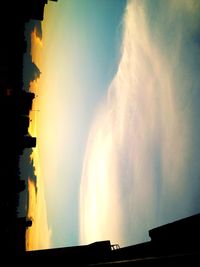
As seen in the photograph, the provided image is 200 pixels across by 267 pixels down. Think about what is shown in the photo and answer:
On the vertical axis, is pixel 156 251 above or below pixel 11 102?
below

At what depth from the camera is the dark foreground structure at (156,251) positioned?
327 centimetres

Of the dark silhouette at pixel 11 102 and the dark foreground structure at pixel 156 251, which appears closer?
the dark foreground structure at pixel 156 251

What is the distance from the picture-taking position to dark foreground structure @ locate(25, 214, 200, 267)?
3271mm

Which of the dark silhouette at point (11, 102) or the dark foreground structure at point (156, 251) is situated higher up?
the dark silhouette at point (11, 102)

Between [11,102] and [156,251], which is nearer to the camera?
[156,251]

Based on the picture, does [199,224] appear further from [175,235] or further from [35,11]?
[35,11]

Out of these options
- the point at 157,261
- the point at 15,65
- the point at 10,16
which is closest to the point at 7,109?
the point at 15,65

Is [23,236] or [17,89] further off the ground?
[17,89]

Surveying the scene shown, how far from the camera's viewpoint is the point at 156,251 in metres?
6.14

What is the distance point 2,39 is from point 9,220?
1637cm

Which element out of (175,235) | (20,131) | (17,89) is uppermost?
(17,89)

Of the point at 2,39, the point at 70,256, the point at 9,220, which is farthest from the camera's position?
the point at 9,220

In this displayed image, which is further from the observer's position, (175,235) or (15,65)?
(15,65)

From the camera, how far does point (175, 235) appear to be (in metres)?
7.93
